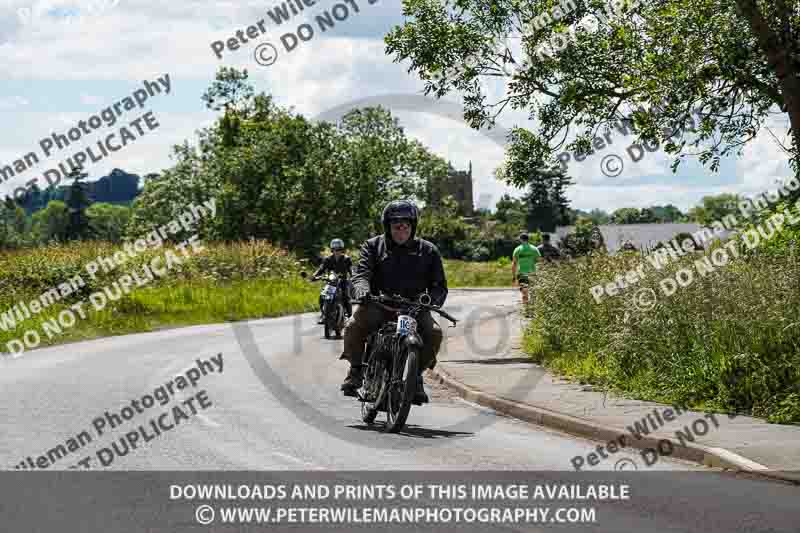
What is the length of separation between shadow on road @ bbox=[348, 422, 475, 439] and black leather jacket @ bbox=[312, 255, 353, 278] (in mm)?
11923

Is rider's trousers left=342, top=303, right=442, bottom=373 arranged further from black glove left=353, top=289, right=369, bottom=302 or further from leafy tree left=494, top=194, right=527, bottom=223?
leafy tree left=494, top=194, right=527, bottom=223

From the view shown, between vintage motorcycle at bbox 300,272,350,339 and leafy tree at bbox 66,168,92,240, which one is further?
leafy tree at bbox 66,168,92,240

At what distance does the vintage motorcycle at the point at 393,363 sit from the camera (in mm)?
9734

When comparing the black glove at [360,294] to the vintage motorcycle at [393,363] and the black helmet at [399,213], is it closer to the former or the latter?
the vintage motorcycle at [393,363]

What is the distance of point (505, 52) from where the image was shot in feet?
62.5

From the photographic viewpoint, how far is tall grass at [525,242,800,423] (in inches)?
415

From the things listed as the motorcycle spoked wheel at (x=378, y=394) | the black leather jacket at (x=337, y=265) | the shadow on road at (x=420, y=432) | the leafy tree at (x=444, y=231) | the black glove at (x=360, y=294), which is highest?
the leafy tree at (x=444, y=231)

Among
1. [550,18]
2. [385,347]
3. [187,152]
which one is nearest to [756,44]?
[550,18]
